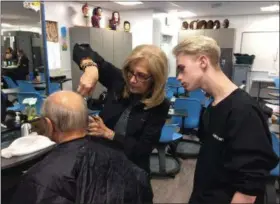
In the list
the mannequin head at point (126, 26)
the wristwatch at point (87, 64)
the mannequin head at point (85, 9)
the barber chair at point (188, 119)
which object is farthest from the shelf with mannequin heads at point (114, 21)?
the wristwatch at point (87, 64)

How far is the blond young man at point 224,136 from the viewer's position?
979mm

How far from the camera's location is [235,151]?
3.28 feet

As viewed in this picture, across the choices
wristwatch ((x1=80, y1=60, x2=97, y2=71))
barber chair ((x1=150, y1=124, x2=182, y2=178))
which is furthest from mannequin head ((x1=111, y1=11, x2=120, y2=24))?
wristwatch ((x1=80, y1=60, x2=97, y2=71))

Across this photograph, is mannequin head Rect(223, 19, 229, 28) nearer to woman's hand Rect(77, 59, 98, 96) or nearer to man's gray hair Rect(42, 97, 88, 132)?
woman's hand Rect(77, 59, 98, 96)

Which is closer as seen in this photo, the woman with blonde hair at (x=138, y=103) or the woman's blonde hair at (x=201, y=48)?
the woman's blonde hair at (x=201, y=48)

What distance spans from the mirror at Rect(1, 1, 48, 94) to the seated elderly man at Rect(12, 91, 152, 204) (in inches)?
69.2

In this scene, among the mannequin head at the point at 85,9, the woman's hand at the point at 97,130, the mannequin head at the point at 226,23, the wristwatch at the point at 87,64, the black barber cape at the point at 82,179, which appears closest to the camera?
the black barber cape at the point at 82,179

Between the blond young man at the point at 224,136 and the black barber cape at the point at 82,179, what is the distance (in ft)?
0.99

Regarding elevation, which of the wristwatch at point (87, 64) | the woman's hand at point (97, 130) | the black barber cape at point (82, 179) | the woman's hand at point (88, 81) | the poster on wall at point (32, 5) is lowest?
the black barber cape at point (82, 179)

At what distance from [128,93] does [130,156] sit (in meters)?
0.34

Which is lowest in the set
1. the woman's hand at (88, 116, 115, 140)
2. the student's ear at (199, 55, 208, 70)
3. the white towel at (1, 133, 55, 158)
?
the white towel at (1, 133, 55, 158)

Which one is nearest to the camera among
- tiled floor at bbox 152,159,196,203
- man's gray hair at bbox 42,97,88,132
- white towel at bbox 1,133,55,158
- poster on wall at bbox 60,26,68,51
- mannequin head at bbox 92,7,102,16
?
man's gray hair at bbox 42,97,88,132

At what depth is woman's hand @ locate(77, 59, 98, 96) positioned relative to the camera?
→ 4.43 ft

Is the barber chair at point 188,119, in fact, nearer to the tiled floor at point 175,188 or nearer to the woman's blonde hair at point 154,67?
the tiled floor at point 175,188
